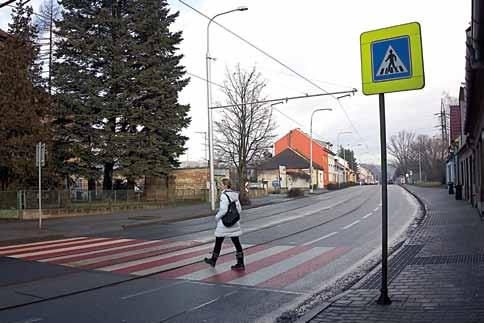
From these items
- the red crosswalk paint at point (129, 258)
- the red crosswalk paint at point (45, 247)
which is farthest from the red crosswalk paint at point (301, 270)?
the red crosswalk paint at point (45, 247)

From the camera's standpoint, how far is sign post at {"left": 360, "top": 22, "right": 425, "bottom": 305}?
654cm

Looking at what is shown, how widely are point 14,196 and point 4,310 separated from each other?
20846mm

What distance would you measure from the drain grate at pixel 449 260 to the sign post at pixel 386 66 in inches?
135

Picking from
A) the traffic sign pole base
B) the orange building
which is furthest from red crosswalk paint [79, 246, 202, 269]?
the orange building

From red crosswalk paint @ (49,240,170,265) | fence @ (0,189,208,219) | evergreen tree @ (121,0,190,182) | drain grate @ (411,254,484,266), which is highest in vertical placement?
evergreen tree @ (121,0,190,182)

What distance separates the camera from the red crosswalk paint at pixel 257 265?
9.00 m

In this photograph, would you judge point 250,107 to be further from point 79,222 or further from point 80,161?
point 79,222

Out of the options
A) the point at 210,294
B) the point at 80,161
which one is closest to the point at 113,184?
the point at 80,161

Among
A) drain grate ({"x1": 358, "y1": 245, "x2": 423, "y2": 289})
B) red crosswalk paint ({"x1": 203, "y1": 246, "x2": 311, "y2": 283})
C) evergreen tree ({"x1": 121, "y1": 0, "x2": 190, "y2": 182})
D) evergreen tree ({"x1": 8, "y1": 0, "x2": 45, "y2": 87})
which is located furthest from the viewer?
evergreen tree ({"x1": 121, "y1": 0, "x2": 190, "y2": 182})

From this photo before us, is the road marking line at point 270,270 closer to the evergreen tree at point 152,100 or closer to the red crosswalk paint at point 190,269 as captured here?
the red crosswalk paint at point 190,269

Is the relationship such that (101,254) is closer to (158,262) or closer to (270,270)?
(158,262)

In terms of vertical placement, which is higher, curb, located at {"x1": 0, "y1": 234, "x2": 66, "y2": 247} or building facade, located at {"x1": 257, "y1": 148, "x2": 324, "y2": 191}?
building facade, located at {"x1": 257, "y1": 148, "x2": 324, "y2": 191}

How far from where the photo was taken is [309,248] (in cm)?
1273

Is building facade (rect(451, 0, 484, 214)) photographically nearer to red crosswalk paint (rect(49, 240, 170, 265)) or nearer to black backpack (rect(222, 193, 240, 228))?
black backpack (rect(222, 193, 240, 228))
